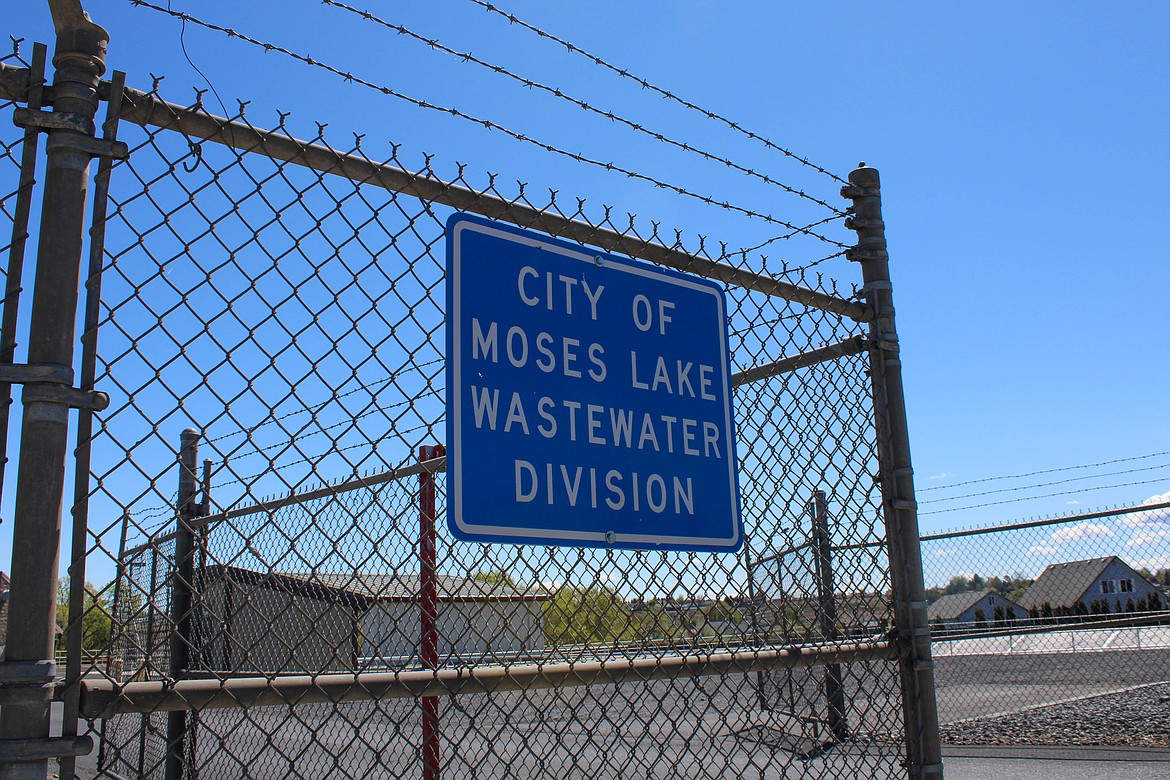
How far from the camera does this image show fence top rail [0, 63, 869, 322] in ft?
5.90

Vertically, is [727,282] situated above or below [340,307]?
above

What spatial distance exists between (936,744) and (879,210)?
1929 millimetres

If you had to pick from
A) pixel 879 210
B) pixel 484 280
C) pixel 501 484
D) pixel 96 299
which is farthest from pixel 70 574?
pixel 879 210

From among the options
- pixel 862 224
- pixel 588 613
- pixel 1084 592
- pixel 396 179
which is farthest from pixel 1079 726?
pixel 1084 592

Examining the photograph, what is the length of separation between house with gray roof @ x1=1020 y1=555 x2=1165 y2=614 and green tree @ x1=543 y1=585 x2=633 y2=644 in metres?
7.22

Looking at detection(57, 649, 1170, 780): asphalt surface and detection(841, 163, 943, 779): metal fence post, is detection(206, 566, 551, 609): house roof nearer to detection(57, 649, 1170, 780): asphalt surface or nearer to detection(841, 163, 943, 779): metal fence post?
detection(57, 649, 1170, 780): asphalt surface

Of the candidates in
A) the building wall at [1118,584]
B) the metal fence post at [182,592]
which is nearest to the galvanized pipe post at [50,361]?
the metal fence post at [182,592]

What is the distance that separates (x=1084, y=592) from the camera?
1714 cm

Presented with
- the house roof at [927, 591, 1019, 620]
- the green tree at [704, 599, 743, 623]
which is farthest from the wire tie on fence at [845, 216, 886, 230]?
the house roof at [927, 591, 1019, 620]

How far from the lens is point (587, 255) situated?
2449 millimetres

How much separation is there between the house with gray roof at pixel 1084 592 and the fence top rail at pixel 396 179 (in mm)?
7203

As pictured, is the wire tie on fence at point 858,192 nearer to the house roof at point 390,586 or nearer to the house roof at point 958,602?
the house roof at point 390,586

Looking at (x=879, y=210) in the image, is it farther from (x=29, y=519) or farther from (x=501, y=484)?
(x=29, y=519)

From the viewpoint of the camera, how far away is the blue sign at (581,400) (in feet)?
6.90
